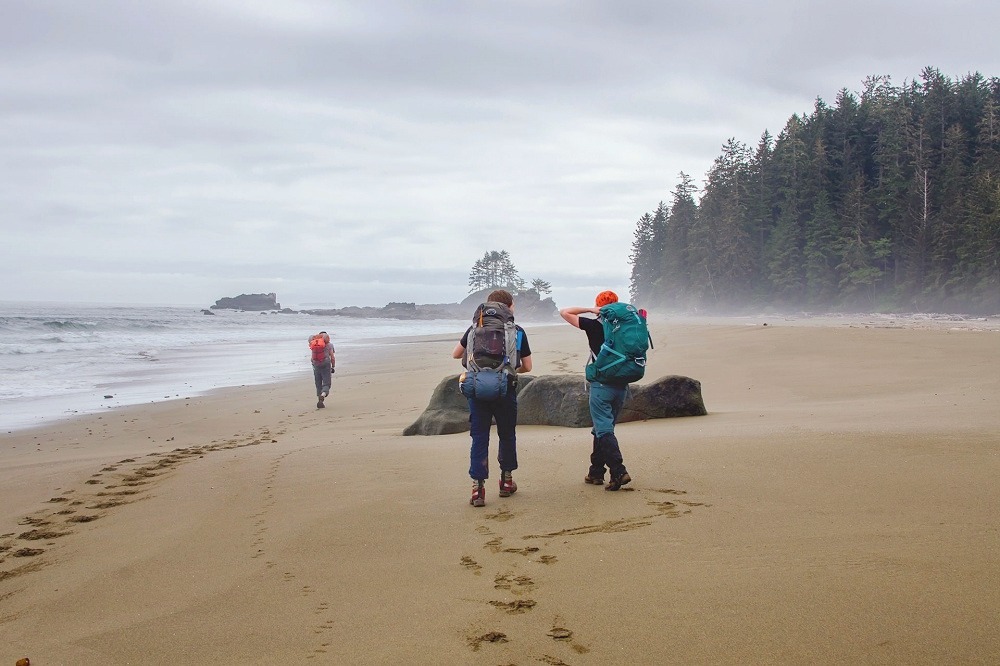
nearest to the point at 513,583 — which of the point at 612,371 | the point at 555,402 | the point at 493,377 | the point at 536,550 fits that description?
the point at 536,550

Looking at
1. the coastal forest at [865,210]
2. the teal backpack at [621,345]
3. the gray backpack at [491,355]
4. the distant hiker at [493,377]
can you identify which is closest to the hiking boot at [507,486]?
the distant hiker at [493,377]

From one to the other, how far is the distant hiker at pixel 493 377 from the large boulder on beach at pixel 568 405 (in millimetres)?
3614

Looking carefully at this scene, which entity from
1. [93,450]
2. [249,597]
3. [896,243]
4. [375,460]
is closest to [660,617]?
[249,597]

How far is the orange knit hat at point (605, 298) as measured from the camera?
5.79 meters

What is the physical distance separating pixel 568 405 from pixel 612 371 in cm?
380

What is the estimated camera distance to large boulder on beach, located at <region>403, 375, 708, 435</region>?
9.26m

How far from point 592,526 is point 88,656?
9.45 feet

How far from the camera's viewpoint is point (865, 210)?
162 feet

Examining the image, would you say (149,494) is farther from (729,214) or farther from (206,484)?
(729,214)

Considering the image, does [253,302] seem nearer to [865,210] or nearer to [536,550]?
[865,210]

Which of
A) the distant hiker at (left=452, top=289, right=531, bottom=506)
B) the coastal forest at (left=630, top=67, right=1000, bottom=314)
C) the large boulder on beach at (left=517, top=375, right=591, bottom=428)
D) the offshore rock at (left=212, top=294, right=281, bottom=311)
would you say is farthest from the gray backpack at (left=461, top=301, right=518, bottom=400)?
the offshore rock at (left=212, top=294, right=281, bottom=311)

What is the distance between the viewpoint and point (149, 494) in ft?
20.9

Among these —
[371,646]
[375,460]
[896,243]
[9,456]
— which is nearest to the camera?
[371,646]

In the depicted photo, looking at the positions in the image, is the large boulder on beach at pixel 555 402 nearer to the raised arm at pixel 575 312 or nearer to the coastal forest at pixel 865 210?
the raised arm at pixel 575 312
